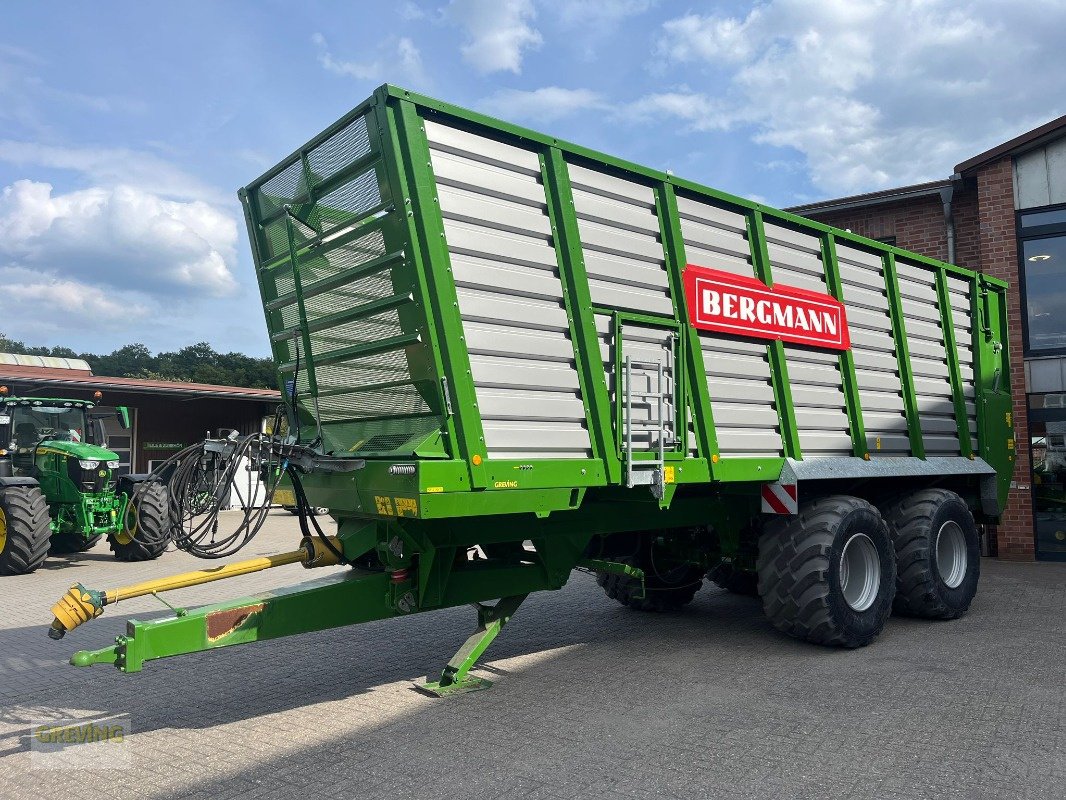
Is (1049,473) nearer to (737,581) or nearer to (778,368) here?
(737,581)

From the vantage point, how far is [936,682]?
5.15 meters

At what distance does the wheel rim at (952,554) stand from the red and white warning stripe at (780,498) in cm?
215

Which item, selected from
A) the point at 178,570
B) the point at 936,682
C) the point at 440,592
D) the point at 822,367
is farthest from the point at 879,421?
the point at 178,570

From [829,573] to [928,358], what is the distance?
2.82m

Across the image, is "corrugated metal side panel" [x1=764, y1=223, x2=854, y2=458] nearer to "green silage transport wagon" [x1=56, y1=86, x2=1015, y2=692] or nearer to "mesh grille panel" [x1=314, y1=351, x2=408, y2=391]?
"green silage transport wagon" [x1=56, y1=86, x2=1015, y2=692]

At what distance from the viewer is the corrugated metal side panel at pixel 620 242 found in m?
4.90

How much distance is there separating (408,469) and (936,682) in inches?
143

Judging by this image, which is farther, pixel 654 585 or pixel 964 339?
pixel 964 339

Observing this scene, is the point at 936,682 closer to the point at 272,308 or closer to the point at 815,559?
the point at 815,559

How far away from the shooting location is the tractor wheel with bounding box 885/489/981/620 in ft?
22.2

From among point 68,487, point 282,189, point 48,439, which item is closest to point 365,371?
point 282,189

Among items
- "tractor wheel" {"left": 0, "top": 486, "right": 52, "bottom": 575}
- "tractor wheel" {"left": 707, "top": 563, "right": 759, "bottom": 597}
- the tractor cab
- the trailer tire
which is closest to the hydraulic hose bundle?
the trailer tire

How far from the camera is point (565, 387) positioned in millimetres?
4648

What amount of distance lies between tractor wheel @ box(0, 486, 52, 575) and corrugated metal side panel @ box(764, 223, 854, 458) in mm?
9100
